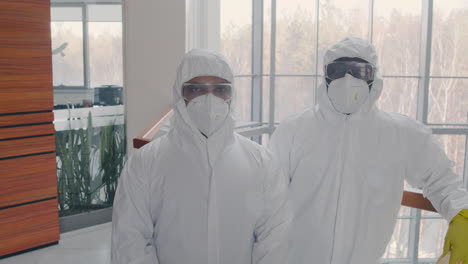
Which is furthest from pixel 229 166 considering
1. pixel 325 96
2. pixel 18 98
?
pixel 18 98

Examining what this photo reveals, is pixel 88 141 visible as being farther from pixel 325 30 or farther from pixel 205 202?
pixel 325 30

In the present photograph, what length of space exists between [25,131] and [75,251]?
37.4 inches

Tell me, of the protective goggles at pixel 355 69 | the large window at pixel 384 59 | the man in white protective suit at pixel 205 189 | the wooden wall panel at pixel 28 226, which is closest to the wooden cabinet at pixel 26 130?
the wooden wall panel at pixel 28 226

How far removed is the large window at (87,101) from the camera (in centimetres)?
388

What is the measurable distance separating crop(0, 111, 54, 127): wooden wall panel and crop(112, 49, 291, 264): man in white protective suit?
2090 millimetres

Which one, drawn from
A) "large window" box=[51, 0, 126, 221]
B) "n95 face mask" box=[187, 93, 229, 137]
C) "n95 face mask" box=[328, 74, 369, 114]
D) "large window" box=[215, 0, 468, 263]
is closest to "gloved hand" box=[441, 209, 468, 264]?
"n95 face mask" box=[328, 74, 369, 114]

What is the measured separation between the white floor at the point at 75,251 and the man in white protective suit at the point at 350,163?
188cm

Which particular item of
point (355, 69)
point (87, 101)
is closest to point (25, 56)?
point (87, 101)

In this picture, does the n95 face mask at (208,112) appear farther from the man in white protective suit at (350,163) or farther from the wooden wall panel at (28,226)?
the wooden wall panel at (28,226)

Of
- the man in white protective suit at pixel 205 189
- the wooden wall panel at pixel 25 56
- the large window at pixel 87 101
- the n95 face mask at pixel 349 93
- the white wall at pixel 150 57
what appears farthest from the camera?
the white wall at pixel 150 57

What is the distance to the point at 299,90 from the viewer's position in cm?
767

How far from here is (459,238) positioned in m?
1.59

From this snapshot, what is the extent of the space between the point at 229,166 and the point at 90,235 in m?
2.64

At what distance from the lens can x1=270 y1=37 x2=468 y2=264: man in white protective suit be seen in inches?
74.9
